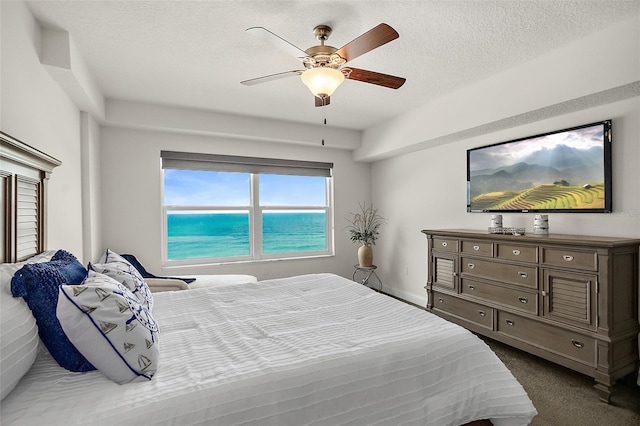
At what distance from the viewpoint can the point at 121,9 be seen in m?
2.00

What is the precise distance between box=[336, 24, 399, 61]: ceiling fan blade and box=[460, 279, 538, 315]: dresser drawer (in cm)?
232

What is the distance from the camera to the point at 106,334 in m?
1.19

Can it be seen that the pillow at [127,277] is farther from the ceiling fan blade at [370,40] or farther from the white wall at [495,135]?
the white wall at [495,135]

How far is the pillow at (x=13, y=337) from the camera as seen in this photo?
99 cm

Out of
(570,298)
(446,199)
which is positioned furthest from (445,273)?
(570,298)

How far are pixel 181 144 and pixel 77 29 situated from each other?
6.45ft

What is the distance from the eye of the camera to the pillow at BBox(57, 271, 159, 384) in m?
1.17

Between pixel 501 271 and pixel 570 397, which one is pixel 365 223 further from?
pixel 570 397

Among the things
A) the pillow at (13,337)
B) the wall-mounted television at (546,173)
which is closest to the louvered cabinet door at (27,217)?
the pillow at (13,337)

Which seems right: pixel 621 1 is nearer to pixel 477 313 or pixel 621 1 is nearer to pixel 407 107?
pixel 407 107

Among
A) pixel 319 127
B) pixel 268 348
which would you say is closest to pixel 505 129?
pixel 319 127

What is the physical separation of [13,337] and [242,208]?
11.8 feet

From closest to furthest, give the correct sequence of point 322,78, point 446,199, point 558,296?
point 322,78, point 558,296, point 446,199

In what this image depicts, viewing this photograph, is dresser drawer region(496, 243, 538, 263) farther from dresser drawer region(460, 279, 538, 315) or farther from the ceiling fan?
the ceiling fan
